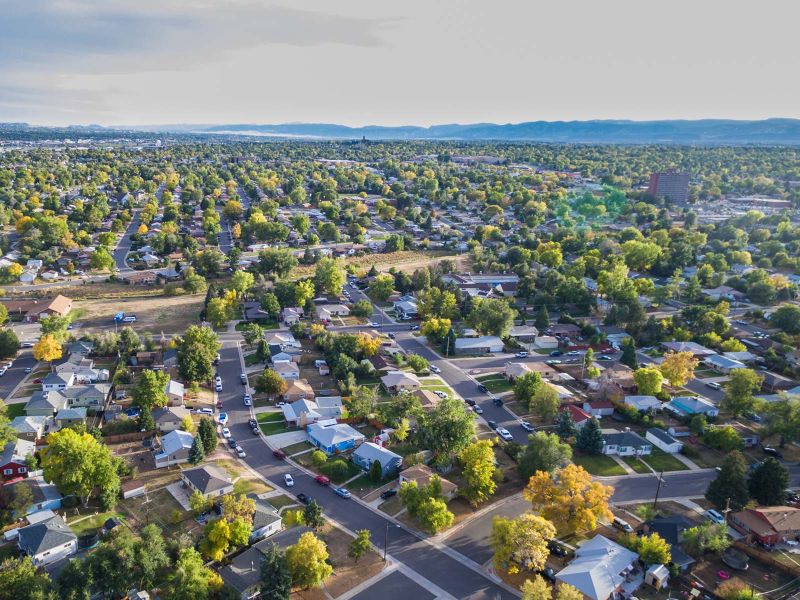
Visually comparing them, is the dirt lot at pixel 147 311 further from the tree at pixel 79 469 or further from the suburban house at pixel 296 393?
the tree at pixel 79 469

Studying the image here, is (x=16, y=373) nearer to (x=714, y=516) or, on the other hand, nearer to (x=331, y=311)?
(x=331, y=311)

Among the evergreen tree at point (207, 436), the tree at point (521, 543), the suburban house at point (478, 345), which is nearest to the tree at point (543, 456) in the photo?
the tree at point (521, 543)

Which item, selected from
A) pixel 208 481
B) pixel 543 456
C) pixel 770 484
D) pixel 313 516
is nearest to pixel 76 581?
pixel 208 481

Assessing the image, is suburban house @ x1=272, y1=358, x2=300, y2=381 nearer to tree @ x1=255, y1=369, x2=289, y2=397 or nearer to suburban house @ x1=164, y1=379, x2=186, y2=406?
tree @ x1=255, y1=369, x2=289, y2=397

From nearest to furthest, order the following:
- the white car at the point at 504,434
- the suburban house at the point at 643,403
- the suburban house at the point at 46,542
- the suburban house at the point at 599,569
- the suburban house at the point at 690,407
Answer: the suburban house at the point at 599,569, the suburban house at the point at 46,542, the white car at the point at 504,434, the suburban house at the point at 690,407, the suburban house at the point at 643,403

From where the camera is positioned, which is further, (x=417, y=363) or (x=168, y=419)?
(x=417, y=363)

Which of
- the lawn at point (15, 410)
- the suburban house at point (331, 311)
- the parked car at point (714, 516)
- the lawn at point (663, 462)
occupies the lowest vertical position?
the lawn at point (663, 462)

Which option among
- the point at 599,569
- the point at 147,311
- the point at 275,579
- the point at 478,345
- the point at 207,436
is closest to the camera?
the point at 275,579
